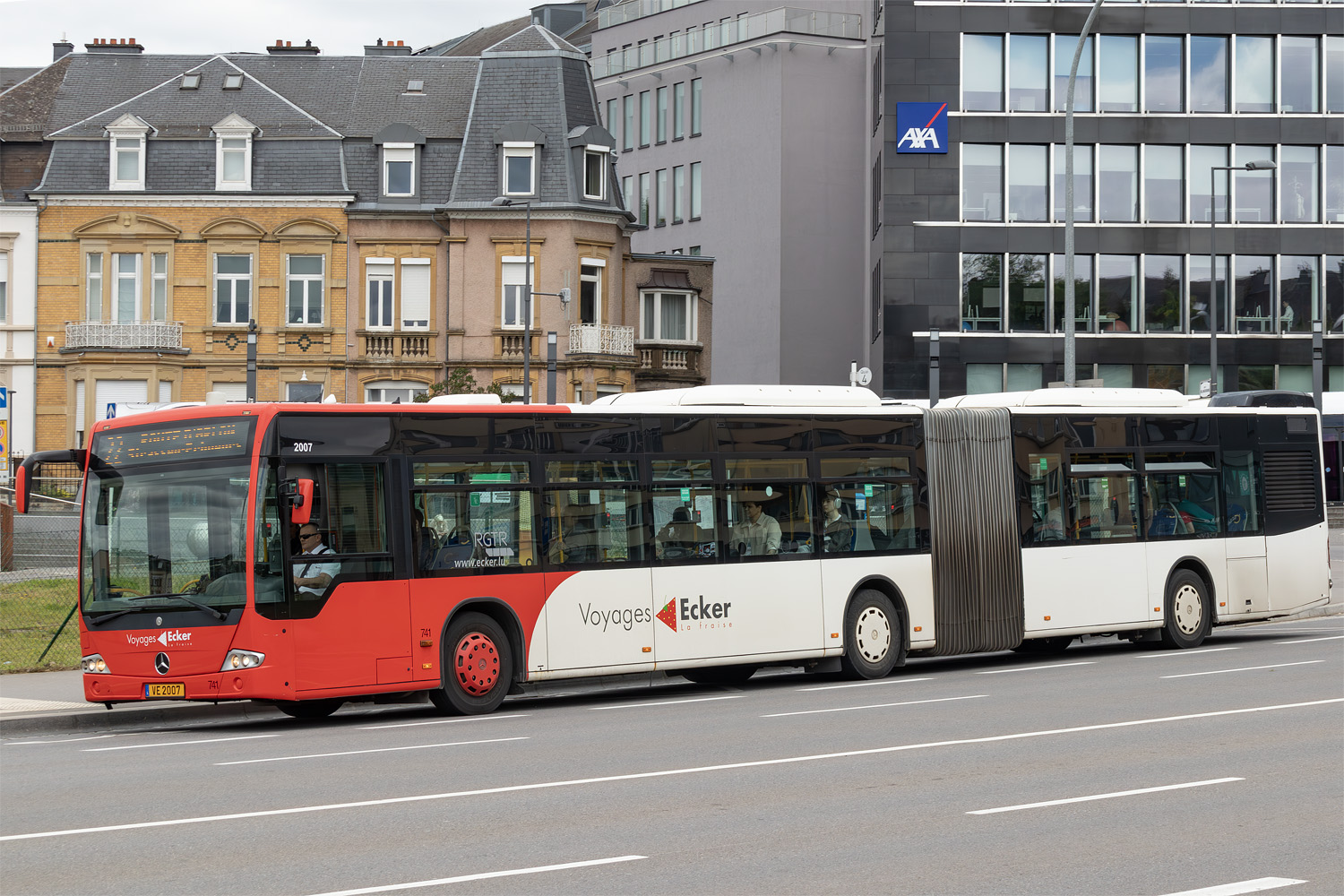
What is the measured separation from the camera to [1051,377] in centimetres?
5703

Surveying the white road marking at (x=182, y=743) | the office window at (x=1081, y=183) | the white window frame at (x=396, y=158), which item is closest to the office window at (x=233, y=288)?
the white window frame at (x=396, y=158)

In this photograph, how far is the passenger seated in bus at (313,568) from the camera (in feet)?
49.0

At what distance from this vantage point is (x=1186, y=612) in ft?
72.0

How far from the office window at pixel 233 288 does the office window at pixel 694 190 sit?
28.0 m

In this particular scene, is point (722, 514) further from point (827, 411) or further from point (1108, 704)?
point (1108, 704)

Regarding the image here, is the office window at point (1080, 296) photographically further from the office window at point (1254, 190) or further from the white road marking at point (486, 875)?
the white road marking at point (486, 875)

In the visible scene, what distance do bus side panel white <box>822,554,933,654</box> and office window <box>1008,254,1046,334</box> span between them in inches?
1509

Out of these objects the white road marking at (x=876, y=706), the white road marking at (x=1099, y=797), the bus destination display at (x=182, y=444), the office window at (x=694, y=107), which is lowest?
the white road marking at (x=876, y=706)

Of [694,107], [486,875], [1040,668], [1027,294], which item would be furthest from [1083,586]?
[694,107]

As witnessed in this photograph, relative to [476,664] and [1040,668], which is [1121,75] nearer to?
[1040,668]

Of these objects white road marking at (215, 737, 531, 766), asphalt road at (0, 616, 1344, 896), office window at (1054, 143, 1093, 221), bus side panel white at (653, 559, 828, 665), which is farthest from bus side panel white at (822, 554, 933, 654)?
office window at (1054, 143, 1093, 221)

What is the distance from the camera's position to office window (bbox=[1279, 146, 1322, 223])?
57.2m

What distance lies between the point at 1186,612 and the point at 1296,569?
7.10ft

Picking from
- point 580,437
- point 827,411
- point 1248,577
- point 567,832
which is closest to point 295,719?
point 580,437
